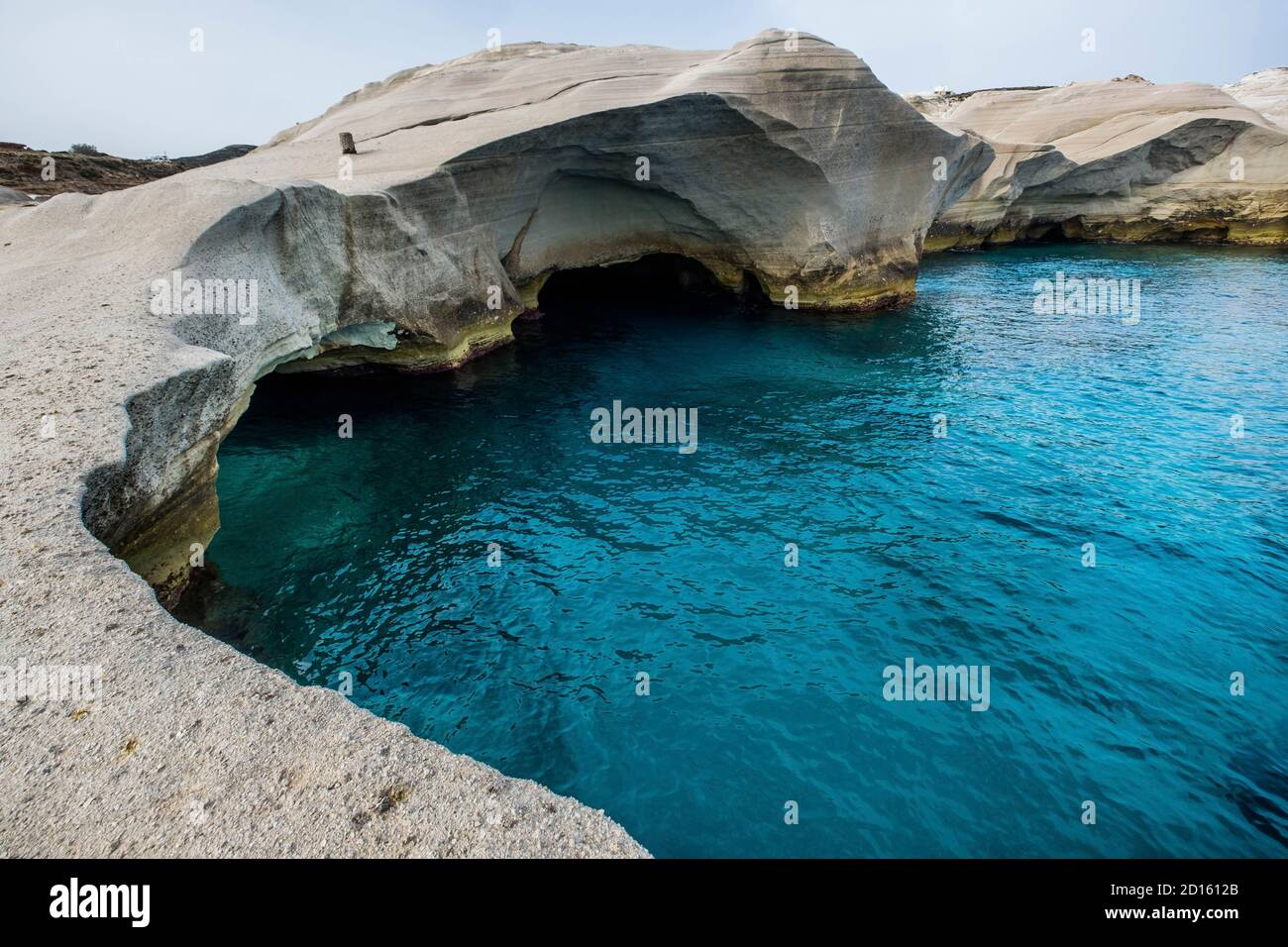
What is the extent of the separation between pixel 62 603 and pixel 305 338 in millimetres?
10872

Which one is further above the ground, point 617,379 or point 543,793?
point 617,379

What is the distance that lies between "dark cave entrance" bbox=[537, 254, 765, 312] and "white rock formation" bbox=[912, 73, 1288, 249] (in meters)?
19.3

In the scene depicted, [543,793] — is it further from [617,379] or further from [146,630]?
[617,379]

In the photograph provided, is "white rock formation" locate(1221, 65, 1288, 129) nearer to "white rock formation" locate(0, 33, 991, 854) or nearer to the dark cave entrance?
"white rock formation" locate(0, 33, 991, 854)

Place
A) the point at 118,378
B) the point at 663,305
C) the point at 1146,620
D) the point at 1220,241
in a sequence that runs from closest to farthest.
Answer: the point at 118,378 → the point at 1146,620 → the point at 663,305 → the point at 1220,241

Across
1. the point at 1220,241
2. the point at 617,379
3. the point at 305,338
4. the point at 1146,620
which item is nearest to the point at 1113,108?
the point at 1220,241

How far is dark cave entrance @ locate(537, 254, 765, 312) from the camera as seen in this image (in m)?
31.1

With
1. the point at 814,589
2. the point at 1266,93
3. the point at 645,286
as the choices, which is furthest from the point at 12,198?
the point at 1266,93

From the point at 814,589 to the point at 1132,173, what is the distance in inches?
1908

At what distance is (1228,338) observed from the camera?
2327cm

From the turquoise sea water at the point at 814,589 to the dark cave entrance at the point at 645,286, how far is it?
10.8 m

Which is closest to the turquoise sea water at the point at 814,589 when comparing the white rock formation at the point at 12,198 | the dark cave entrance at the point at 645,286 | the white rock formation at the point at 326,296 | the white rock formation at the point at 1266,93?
the white rock formation at the point at 326,296

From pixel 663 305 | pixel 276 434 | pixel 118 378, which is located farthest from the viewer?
pixel 663 305

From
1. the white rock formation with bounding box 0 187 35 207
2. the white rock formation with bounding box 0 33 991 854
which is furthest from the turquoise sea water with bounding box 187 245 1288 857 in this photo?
the white rock formation with bounding box 0 187 35 207
